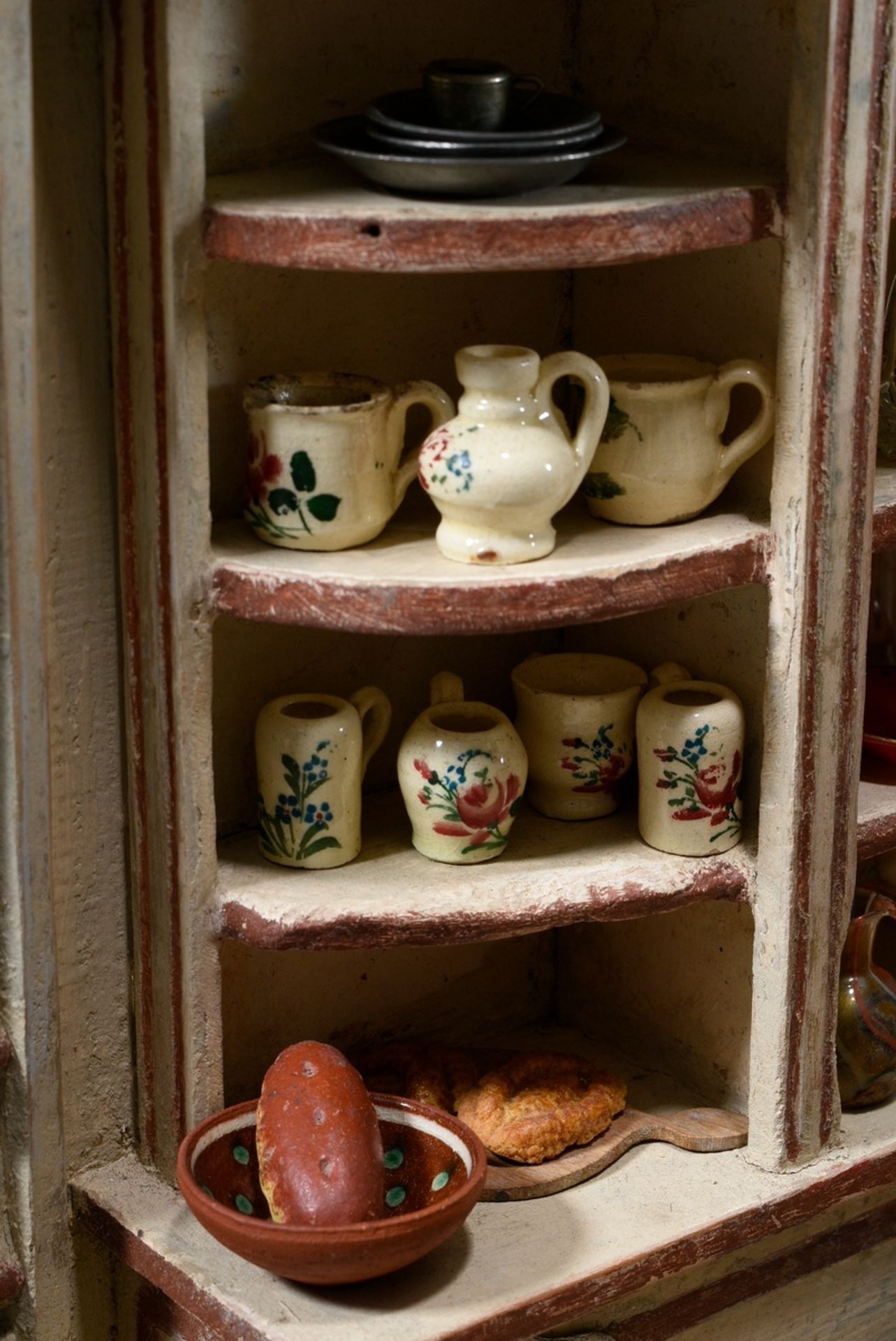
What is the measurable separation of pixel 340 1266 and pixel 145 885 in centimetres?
40

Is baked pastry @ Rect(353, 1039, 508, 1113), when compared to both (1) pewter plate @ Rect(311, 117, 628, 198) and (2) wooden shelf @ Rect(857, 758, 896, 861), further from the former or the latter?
(1) pewter plate @ Rect(311, 117, 628, 198)

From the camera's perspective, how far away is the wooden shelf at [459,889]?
5.65 ft

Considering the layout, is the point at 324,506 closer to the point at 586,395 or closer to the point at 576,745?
the point at 586,395

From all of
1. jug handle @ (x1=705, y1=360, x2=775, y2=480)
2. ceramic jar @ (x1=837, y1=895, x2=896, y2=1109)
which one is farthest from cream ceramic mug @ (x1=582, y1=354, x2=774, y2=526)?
ceramic jar @ (x1=837, y1=895, x2=896, y2=1109)

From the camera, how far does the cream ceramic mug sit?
68.2 inches

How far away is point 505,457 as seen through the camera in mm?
1648

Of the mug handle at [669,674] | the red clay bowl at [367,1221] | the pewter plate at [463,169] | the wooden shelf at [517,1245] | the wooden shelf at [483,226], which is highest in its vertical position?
the pewter plate at [463,169]

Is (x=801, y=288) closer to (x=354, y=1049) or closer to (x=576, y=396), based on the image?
(x=576, y=396)

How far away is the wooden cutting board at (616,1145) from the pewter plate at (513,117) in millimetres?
943

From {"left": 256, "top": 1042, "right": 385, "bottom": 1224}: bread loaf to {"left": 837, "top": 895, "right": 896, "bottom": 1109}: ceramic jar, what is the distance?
0.52m

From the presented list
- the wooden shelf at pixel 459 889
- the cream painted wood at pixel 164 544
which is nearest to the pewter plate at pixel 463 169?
the cream painted wood at pixel 164 544

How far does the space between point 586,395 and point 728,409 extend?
0.51ft

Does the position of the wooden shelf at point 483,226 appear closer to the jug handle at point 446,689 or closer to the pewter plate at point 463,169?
the pewter plate at point 463,169

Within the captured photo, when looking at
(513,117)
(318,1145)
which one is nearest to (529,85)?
(513,117)
